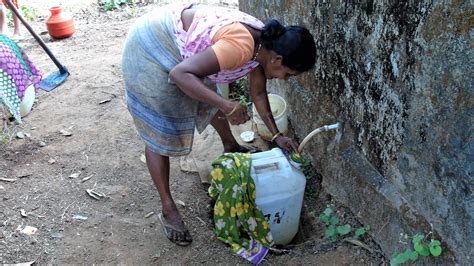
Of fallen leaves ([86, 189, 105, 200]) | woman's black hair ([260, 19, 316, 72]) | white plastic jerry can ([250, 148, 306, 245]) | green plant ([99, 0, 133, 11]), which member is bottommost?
green plant ([99, 0, 133, 11])

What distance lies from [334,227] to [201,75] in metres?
1.22

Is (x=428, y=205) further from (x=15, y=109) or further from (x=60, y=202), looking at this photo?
(x=15, y=109)

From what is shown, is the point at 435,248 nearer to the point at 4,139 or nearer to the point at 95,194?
the point at 95,194

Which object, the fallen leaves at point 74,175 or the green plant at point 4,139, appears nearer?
the fallen leaves at point 74,175

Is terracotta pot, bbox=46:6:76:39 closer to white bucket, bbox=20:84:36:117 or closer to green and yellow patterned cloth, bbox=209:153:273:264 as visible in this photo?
white bucket, bbox=20:84:36:117

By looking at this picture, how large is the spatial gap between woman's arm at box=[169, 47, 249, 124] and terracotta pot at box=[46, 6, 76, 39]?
4.27 metres

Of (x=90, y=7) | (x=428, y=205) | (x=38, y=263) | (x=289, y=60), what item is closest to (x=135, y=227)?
(x=38, y=263)

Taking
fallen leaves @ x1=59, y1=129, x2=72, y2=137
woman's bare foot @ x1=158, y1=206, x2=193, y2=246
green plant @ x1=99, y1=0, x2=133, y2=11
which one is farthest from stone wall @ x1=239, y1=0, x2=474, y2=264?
green plant @ x1=99, y1=0, x2=133, y2=11

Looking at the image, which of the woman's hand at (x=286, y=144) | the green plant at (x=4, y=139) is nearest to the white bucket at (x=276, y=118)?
the woman's hand at (x=286, y=144)

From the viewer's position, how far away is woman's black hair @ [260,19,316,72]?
210cm

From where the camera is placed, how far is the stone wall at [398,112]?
1.74 metres

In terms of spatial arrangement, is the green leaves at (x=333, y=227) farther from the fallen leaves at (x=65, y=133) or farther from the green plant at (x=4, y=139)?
the green plant at (x=4, y=139)

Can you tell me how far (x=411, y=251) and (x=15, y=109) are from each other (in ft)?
10.1

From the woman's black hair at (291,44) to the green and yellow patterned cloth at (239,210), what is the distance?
61 centimetres
